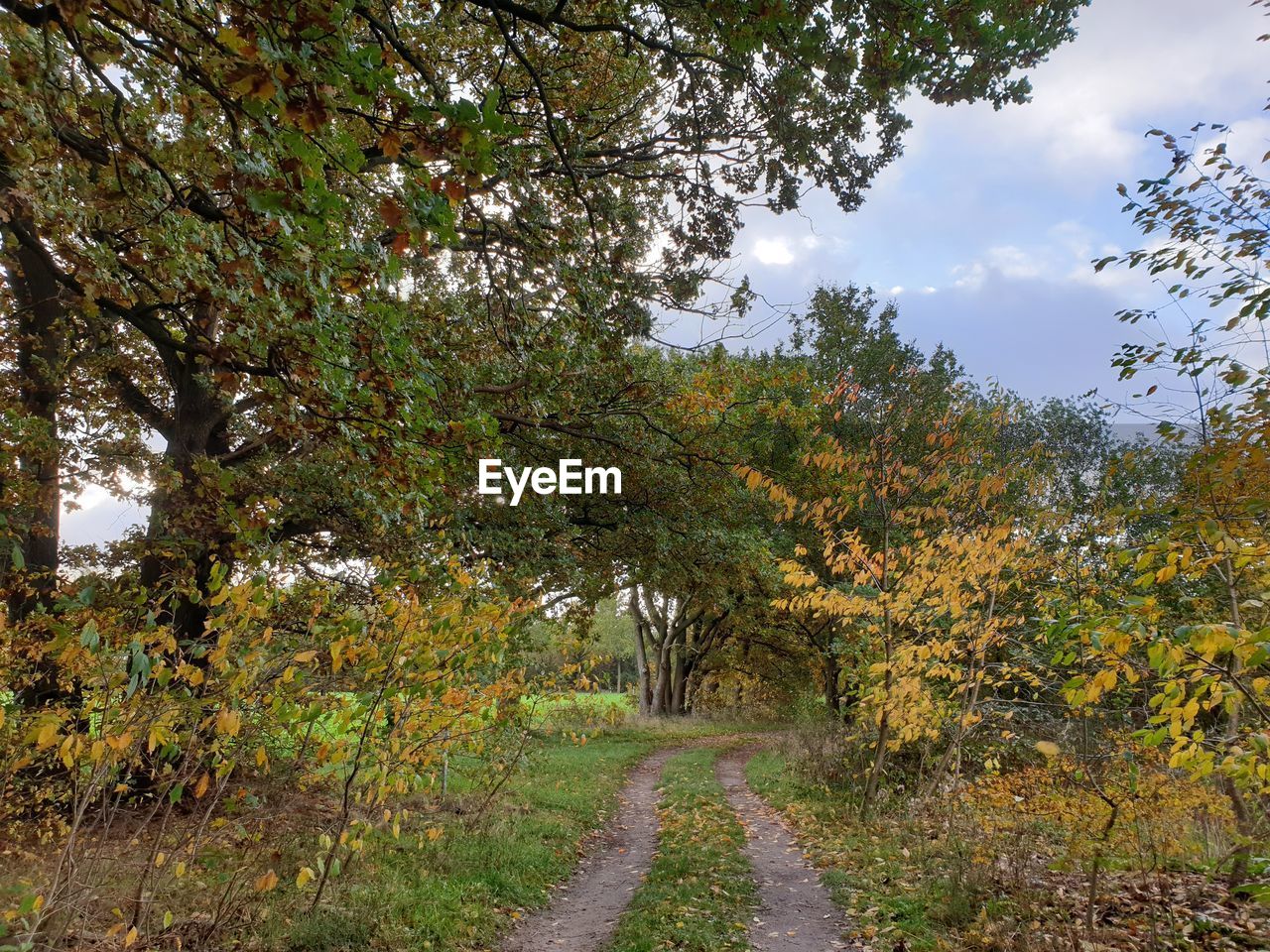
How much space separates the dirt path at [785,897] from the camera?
5451 mm

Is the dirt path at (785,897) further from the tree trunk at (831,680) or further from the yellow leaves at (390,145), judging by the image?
the tree trunk at (831,680)

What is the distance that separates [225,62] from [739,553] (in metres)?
9.31

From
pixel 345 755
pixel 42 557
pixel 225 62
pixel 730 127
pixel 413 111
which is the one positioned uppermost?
pixel 730 127

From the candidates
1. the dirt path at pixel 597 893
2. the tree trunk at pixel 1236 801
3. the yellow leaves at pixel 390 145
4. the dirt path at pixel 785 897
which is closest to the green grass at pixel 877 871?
the dirt path at pixel 785 897

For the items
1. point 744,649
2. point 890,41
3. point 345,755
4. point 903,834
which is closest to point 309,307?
point 345,755

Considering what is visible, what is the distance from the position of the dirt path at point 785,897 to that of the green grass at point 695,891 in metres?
0.16

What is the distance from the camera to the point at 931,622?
9117 millimetres

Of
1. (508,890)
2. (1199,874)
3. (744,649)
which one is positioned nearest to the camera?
(1199,874)

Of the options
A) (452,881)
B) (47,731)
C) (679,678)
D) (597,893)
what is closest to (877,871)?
(597,893)

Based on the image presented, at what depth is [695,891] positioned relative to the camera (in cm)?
648

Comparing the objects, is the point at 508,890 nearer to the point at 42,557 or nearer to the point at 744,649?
the point at 42,557

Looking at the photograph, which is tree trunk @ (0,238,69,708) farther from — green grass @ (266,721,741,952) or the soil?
the soil

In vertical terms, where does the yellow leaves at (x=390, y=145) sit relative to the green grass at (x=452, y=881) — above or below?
above

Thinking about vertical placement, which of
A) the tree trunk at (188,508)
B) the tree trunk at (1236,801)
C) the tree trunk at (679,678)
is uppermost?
the tree trunk at (188,508)
